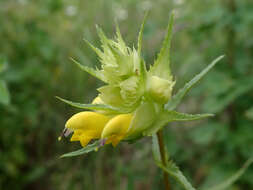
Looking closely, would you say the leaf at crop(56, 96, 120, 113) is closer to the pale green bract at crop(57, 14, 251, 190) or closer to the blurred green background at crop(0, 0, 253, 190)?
the pale green bract at crop(57, 14, 251, 190)

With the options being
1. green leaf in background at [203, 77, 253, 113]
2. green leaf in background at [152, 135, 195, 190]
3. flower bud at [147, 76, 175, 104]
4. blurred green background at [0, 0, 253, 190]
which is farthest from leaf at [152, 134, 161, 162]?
green leaf in background at [203, 77, 253, 113]

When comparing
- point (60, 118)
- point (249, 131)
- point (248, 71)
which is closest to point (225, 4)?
point (248, 71)

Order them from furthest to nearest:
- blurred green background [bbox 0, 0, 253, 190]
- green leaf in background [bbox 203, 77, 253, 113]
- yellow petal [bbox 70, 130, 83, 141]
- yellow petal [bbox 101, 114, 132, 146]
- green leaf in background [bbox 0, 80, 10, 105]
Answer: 1. blurred green background [bbox 0, 0, 253, 190]
2. green leaf in background [bbox 203, 77, 253, 113]
3. green leaf in background [bbox 0, 80, 10, 105]
4. yellow petal [bbox 70, 130, 83, 141]
5. yellow petal [bbox 101, 114, 132, 146]

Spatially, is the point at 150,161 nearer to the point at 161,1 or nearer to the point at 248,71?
the point at 248,71

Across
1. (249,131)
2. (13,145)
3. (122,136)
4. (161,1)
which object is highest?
(161,1)

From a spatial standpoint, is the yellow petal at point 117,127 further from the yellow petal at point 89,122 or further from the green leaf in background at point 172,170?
the green leaf in background at point 172,170

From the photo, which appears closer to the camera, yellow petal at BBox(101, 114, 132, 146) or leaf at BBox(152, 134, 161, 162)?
yellow petal at BBox(101, 114, 132, 146)
